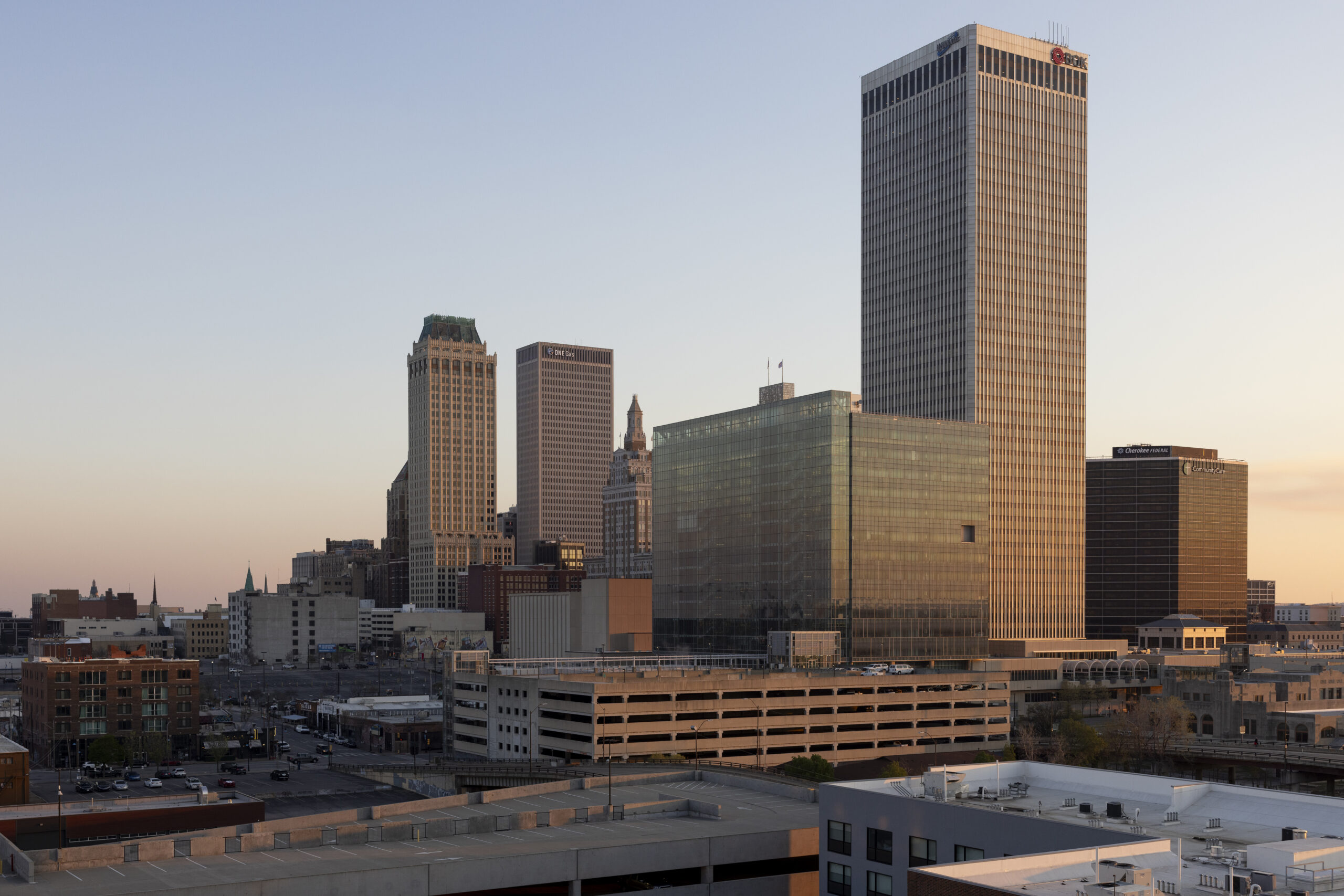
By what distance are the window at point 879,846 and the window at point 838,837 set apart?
158 cm

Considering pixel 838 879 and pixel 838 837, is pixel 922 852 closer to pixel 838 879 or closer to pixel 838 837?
pixel 838 837

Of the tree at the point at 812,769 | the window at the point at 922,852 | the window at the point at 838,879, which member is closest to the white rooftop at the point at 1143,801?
the window at the point at 922,852

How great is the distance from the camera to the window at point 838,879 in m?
70.9

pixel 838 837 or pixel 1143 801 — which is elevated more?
pixel 1143 801

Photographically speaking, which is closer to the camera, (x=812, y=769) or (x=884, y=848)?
(x=884, y=848)

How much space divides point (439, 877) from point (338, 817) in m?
14.8

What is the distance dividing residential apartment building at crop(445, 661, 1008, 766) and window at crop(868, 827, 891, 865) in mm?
96718

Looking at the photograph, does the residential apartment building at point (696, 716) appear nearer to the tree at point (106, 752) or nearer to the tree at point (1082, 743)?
the tree at point (1082, 743)

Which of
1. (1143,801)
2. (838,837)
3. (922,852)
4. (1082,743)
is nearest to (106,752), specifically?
(1082,743)

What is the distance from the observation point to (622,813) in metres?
81.0

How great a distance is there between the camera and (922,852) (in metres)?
67.0

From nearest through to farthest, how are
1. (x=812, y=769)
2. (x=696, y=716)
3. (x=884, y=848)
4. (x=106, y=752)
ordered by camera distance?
(x=884, y=848)
(x=812, y=769)
(x=696, y=716)
(x=106, y=752)

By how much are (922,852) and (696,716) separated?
378 ft

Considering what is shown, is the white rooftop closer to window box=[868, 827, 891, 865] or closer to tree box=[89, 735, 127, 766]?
window box=[868, 827, 891, 865]
